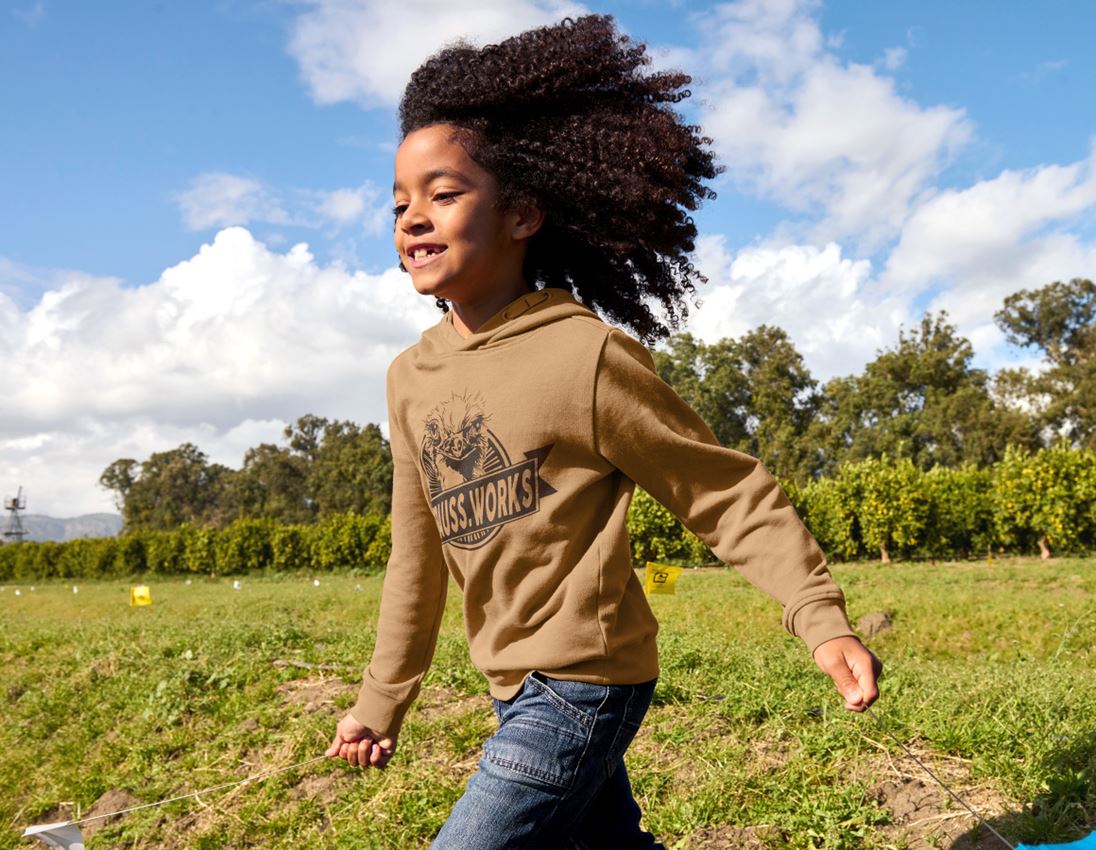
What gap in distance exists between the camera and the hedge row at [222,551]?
29.5 meters

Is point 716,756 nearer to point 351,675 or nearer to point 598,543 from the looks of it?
point 598,543

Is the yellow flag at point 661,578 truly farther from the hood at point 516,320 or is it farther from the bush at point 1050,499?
the bush at point 1050,499

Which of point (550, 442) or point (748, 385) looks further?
point (748, 385)

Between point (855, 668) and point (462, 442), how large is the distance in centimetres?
89

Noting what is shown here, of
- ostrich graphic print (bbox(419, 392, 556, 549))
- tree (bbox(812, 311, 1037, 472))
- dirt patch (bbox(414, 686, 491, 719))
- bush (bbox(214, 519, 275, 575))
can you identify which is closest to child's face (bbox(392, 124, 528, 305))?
ostrich graphic print (bbox(419, 392, 556, 549))

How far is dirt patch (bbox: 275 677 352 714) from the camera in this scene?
4.75 metres

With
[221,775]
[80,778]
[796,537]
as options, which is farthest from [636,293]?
[80,778]

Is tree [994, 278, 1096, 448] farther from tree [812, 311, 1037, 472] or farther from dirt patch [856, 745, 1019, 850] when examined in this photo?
dirt patch [856, 745, 1019, 850]

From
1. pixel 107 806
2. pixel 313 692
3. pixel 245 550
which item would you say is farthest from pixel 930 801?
pixel 245 550

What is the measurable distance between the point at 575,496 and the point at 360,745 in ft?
2.99

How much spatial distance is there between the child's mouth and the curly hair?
212 mm

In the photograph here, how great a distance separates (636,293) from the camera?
7.91 ft

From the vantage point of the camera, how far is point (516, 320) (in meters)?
1.96

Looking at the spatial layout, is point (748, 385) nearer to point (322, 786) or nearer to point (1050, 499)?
point (1050, 499)
